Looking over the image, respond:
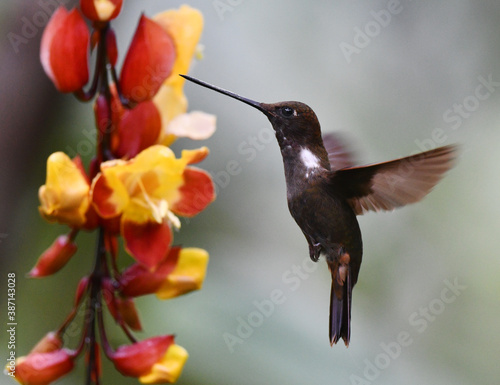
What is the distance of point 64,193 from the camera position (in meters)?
0.47

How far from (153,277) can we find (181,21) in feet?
0.76

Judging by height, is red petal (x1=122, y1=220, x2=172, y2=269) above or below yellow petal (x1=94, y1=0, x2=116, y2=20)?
below

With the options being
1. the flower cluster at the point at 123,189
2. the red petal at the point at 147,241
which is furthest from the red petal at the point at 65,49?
the red petal at the point at 147,241

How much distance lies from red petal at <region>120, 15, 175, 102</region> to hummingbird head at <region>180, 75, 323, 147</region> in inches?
3.6

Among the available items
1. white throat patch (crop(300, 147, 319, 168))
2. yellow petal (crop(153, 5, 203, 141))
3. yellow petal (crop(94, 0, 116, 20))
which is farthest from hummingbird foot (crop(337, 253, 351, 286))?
yellow petal (crop(94, 0, 116, 20))

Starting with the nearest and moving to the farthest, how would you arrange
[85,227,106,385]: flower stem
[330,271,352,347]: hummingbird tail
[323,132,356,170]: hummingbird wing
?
[85,227,106,385]: flower stem, [330,271,352,347]: hummingbird tail, [323,132,356,170]: hummingbird wing

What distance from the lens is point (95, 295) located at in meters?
0.47

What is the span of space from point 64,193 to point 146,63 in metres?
0.13

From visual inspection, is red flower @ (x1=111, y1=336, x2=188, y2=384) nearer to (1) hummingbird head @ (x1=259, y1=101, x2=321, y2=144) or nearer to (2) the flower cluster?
(2) the flower cluster

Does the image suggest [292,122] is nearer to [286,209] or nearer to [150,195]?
[150,195]

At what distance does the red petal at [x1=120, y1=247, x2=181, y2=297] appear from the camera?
0.50m

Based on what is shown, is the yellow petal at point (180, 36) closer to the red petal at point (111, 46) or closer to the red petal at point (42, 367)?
the red petal at point (111, 46)

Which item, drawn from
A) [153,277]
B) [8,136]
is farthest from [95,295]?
[8,136]

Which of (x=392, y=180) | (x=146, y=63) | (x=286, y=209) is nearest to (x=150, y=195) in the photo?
(x=146, y=63)
